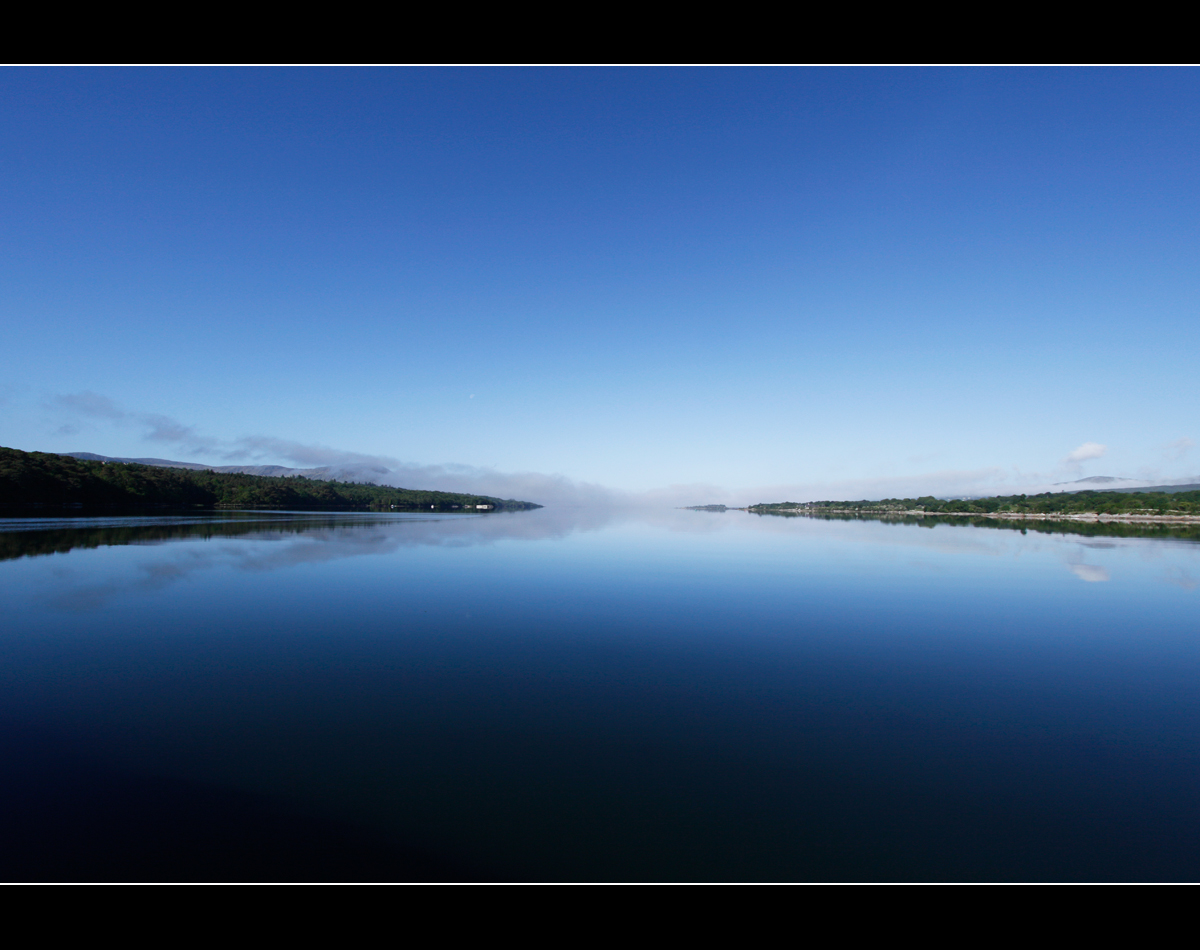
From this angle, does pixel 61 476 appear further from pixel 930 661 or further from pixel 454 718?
pixel 930 661

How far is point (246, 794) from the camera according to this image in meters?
5.31

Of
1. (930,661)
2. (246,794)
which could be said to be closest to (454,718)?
(246,794)

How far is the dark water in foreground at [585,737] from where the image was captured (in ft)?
15.2

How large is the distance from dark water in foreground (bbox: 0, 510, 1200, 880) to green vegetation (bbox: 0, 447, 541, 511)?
70.5 meters

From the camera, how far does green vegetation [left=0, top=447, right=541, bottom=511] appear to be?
61.9 meters

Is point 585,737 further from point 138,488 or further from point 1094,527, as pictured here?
point 138,488

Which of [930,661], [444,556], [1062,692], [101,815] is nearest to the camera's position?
[101,815]

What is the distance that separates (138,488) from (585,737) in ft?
337

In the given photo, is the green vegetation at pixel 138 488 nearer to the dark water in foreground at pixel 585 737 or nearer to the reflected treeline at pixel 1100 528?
the dark water in foreground at pixel 585 737

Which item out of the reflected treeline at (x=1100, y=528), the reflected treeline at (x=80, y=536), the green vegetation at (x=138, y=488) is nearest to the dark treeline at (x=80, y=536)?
the reflected treeline at (x=80, y=536)

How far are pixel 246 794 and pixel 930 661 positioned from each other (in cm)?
1250

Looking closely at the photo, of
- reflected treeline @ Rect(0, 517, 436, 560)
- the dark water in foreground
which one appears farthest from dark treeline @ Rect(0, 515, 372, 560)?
the dark water in foreground

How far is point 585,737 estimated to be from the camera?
6.89m

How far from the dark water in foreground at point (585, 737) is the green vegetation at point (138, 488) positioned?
70.5m
